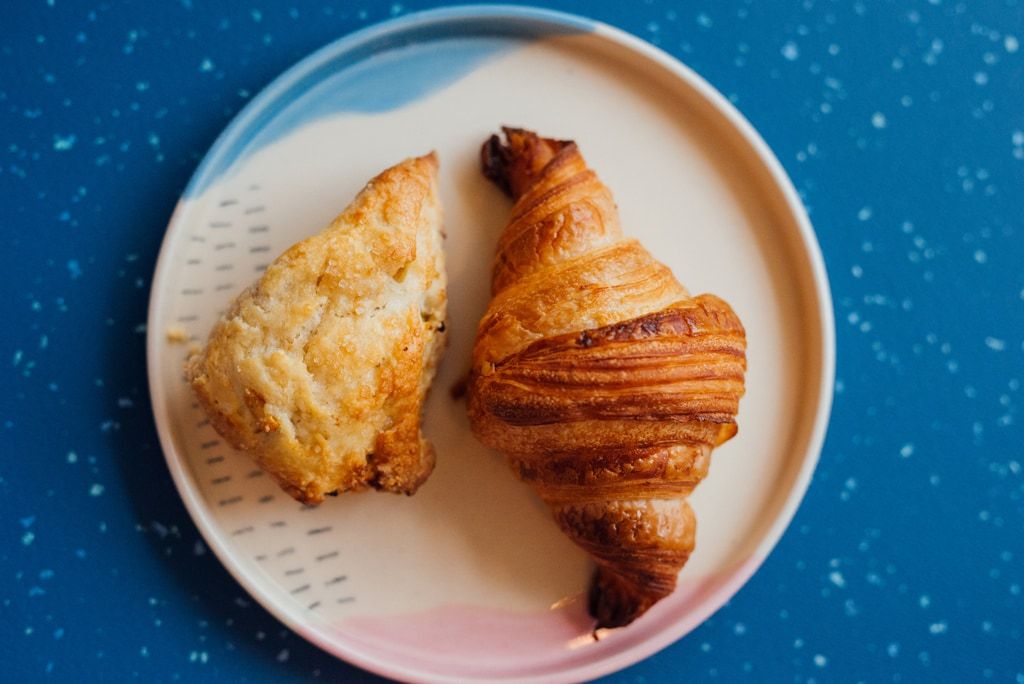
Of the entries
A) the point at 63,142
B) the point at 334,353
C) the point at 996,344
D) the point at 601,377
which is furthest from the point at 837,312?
the point at 63,142

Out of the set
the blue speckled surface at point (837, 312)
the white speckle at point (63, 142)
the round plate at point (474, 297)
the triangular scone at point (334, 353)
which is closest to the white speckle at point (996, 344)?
the blue speckled surface at point (837, 312)

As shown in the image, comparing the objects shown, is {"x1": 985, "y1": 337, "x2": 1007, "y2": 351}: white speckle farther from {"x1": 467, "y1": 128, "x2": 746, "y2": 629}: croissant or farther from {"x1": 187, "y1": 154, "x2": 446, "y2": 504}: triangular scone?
{"x1": 187, "y1": 154, "x2": 446, "y2": 504}: triangular scone

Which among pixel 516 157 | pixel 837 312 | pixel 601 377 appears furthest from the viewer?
pixel 837 312

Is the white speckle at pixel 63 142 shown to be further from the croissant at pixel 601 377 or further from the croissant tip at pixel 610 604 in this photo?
the croissant tip at pixel 610 604

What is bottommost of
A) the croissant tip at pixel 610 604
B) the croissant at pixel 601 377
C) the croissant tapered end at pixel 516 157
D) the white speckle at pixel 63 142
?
the croissant tip at pixel 610 604

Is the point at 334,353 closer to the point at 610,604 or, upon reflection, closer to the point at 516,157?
the point at 516,157
